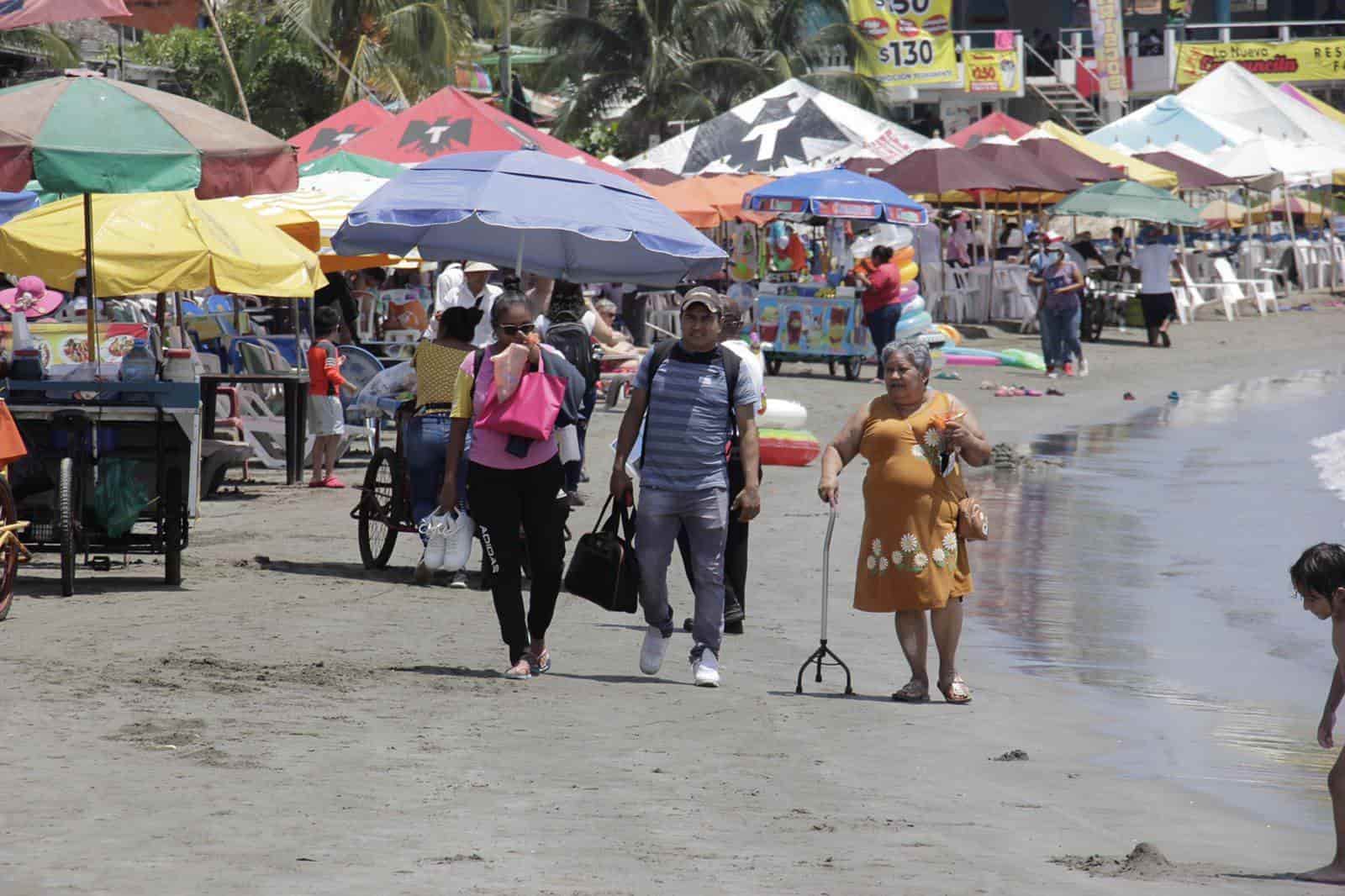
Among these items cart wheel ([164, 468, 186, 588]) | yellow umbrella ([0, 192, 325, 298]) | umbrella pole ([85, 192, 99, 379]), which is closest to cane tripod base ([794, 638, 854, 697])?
cart wheel ([164, 468, 186, 588])

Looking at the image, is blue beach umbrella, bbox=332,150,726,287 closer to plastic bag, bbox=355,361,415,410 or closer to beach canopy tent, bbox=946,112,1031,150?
plastic bag, bbox=355,361,415,410

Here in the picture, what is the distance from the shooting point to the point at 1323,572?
544 centimetres

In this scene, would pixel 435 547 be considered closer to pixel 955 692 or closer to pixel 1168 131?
pixel 955 692

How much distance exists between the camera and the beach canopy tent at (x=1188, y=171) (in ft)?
110

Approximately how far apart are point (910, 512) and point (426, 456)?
10.8 feet

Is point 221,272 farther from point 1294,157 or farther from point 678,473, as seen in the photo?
point 1294,157

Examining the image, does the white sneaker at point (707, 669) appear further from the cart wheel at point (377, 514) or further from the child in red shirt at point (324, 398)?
the child in red shirt at point (324, 398)

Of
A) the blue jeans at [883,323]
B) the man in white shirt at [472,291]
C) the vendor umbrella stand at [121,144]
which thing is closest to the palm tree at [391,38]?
the blue jeans at [883,323]

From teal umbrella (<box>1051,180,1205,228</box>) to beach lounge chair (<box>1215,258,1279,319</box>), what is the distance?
20.2 ft

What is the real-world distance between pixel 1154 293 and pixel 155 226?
19.9m

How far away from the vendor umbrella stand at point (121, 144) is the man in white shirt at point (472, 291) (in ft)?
8.66

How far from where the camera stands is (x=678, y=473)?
25.1 feet

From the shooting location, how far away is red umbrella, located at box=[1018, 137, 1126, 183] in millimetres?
28656

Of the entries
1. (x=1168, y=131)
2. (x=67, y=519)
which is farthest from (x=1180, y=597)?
(x=1168, y=131)
